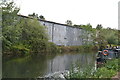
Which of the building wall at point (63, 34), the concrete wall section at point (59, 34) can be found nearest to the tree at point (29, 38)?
the building wall at point (63, 34)

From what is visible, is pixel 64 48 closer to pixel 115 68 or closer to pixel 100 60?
pixel 100 60

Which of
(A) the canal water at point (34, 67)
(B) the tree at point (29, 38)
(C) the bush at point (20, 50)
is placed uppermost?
(B) the tree at point (29, 38)

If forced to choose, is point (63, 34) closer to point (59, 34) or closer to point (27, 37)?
point (59, 34)

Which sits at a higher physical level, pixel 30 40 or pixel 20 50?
pixel 30 40

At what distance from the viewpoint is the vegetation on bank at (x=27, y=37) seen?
952 inches

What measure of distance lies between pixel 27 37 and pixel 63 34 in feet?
73.4

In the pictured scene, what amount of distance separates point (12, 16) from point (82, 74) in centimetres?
1885

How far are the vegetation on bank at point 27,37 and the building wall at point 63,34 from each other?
275cm

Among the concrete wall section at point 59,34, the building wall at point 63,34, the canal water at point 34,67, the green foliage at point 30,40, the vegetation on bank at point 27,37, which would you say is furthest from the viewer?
the concrete wall section at point 59,34

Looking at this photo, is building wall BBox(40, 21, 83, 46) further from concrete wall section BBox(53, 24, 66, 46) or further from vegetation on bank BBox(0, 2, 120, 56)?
vegetation on bank BBox(0, 2, 120, 56)

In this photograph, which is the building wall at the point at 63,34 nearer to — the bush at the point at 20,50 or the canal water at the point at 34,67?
the bush at the point at 20,50

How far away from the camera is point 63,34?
184ft

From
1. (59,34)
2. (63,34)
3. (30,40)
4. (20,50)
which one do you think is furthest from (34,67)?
(63,34)

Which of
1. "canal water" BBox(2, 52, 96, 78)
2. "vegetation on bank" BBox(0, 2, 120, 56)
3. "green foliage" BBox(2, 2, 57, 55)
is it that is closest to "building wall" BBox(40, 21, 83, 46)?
"vegetation on bank" BBox(0, 2, 120, 56)
